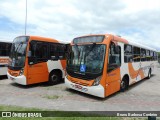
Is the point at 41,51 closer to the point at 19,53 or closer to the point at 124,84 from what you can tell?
A: the point at 19,53

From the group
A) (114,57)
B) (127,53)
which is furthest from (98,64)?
(127,53)

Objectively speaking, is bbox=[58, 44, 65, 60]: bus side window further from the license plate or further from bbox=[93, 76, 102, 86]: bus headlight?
bbox=[93, 76, 102, 86]: bus headlight

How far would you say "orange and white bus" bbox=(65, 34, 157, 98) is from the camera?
7320 mm

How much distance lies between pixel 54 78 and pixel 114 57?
4.57 meters

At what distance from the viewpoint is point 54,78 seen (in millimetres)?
10906

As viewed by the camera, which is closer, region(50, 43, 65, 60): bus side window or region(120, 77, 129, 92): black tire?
region(120, 77, 129, 92): black tire

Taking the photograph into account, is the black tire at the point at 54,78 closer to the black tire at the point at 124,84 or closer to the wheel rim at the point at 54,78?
the wheel rim at the point at 54,78

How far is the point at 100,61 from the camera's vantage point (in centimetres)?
733

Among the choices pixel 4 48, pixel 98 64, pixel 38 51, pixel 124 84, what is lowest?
pixel 124 84

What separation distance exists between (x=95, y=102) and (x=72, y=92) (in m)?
1.86

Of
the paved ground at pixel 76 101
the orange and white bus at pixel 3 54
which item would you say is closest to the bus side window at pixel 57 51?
the paved ground at pixel 76 101

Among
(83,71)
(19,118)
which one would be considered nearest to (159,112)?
(83,71)

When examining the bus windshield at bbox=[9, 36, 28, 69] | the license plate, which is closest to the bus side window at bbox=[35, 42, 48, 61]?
the bus windshield at bbox=[9, 36, 28, 69]

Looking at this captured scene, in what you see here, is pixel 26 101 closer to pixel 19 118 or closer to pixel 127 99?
pixel 19 118
